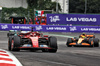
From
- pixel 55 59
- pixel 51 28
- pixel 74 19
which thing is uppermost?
pixel 74 19

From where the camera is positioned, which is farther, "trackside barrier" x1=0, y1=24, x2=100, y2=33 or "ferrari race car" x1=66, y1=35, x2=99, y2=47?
"trackside barrier" x1=0, y1=24, x2=100, y2=33

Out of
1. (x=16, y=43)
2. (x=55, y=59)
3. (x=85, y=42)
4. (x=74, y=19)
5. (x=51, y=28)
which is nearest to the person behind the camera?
(x=55, y=59)

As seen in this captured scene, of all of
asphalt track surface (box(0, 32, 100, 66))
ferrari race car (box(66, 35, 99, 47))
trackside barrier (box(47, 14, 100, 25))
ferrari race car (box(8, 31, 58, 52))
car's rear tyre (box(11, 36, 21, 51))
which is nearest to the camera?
asphalt track surface (box(0, 32, 100, 66))

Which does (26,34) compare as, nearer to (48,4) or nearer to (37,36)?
(37,36)

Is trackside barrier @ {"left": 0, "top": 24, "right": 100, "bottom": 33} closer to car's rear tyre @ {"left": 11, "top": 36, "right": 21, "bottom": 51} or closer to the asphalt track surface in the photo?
car's rear tyre @ {"left": 11, "top": 36, "right": 21, "bottom": 51}

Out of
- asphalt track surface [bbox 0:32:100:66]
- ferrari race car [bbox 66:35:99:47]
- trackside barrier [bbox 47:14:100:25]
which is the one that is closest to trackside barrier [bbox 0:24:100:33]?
trackside barrier [bbox 47:14:100:25]

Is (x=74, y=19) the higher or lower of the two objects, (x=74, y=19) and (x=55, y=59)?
the higher

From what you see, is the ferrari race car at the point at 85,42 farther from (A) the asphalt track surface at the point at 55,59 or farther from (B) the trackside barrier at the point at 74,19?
(B) the trackside barrier at the point at 74,19

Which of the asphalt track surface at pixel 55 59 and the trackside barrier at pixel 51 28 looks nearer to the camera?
the asphalt track surface at pixel 55 59

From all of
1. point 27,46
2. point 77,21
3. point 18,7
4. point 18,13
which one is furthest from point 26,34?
point 18,7

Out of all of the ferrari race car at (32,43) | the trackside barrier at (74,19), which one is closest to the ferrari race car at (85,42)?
the ferrari race car at (32,43)

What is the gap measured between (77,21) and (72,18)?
2.25 feet

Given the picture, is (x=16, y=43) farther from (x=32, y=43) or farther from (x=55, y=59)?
(x=55, y=59)

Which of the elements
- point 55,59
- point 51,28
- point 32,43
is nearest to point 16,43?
point 32,43
